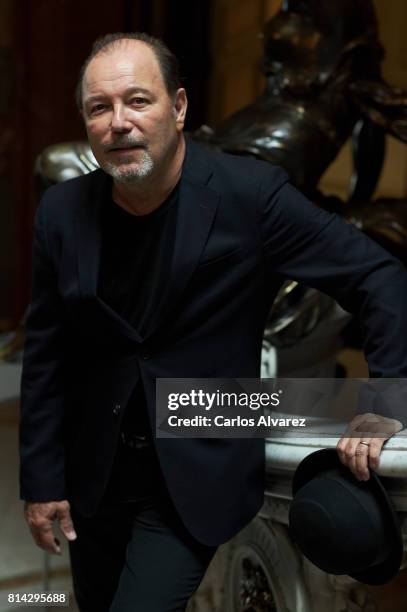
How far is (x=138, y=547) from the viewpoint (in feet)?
5.59

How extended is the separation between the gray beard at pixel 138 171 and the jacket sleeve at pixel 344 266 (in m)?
0.20

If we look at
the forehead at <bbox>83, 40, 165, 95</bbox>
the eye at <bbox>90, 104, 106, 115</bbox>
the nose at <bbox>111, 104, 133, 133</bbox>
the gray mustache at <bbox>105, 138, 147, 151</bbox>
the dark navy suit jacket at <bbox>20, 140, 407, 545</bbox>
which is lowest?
the dark navy suit jacket at <bbox>20, 140, 407, 545</bbox>

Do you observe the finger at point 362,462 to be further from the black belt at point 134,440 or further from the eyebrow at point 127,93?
the eyebrow at point 127,93

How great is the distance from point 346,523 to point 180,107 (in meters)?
0.74

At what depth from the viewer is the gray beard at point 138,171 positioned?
1611 millimetres

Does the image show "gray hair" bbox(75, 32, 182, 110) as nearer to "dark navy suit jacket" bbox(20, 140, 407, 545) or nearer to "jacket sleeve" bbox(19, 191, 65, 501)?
"dark navy suit jacket" bbox(20, 140, 407, 545)

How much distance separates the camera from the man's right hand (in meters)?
1.80

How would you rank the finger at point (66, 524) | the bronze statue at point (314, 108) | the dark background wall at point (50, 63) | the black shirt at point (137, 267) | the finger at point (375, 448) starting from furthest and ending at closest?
the dark background wall at point (50, 63)
the bronze statue at point (314, 108)
the finger at point (66, 524)
the black shirt at point (137, 267)
the finger at point (375, 448)

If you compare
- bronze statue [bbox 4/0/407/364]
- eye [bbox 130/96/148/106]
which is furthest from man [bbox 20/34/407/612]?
bronze statue [bbox 4/0/407/364]

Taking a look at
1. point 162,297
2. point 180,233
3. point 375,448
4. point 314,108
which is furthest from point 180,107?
point 314,108

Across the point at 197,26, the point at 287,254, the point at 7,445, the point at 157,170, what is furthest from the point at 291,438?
the point at 197,26

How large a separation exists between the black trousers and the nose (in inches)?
21.0

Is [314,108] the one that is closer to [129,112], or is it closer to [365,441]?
[129,112]

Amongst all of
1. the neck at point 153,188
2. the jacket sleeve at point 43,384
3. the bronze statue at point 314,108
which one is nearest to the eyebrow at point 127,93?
the neck at point 153,188
